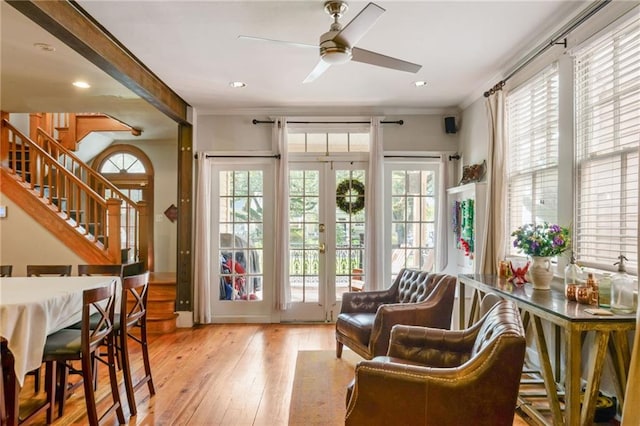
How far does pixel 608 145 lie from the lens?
2484mm

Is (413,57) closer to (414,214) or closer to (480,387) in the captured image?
(414,214)

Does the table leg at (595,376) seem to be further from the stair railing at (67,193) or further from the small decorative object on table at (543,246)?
the stair railing at (67,193)

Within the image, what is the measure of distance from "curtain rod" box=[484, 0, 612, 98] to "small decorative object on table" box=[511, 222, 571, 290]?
4.42ft

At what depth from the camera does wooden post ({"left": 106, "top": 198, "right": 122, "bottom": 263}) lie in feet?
Answer: 16.5

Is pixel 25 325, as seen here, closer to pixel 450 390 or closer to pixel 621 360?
pixel 450 390

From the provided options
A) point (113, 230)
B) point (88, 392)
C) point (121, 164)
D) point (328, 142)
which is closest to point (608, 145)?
point (328, 142)

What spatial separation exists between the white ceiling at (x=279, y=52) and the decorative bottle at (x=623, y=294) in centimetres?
176

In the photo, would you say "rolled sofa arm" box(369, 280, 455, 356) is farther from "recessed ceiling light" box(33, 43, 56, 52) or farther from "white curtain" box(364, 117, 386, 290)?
"recessed ceiling light" box(33, 43, 56, 52)

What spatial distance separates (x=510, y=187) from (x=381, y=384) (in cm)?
266

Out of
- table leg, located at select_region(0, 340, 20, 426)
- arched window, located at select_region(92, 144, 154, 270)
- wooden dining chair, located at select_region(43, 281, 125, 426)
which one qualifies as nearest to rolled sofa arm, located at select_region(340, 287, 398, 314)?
wooden dining chair, located at select_region(43, 281, 125, 426)

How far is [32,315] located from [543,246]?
3.27m

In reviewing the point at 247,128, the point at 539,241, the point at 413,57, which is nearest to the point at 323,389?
the point at 539,241

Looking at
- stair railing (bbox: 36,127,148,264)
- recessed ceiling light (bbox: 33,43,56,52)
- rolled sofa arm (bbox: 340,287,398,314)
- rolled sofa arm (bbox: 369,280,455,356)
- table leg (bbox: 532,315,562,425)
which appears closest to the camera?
table leg (bbox: 532,315,562,425)

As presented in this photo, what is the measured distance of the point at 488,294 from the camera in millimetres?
3035
